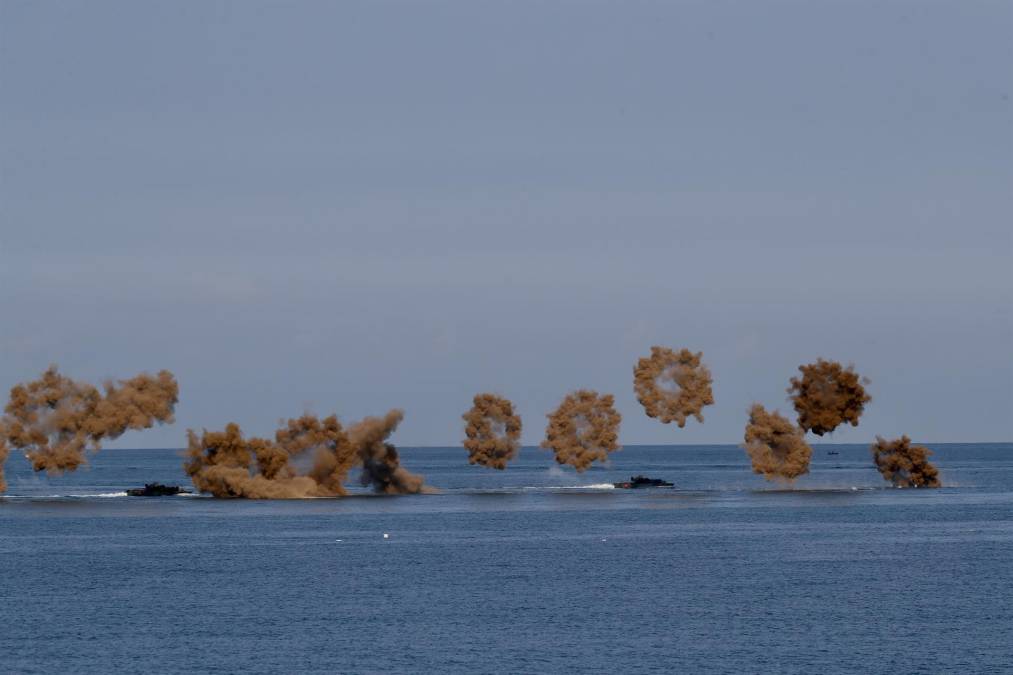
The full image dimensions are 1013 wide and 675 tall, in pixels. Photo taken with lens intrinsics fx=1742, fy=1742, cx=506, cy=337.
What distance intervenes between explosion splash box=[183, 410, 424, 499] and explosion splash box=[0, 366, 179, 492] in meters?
7.43

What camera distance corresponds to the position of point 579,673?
69.7 metres

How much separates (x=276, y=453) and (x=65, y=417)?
75.9ft

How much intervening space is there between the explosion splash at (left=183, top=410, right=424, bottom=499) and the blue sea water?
25573mm

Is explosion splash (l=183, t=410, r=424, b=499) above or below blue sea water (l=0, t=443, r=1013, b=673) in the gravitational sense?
above

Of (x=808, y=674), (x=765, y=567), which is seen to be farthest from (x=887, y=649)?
(x=765, y=567)

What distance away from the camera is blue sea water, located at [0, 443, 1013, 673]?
2938 inches

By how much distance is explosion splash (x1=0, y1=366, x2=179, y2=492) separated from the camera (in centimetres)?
18888

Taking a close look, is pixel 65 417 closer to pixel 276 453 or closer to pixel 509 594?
pixel 276 453

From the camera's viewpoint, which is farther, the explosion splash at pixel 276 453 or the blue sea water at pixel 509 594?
the explosion splash at pixel 276 453

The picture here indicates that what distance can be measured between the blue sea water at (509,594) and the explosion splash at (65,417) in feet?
74.2

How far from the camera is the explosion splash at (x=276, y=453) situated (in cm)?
19138

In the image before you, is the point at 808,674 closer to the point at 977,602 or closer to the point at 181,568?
the point at 977,602

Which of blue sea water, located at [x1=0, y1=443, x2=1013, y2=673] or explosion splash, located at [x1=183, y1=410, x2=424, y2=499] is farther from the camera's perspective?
explosion splash, located at [x1=183, y1=410, x2=424, y2=499]

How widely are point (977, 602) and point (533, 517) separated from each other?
82.3m
